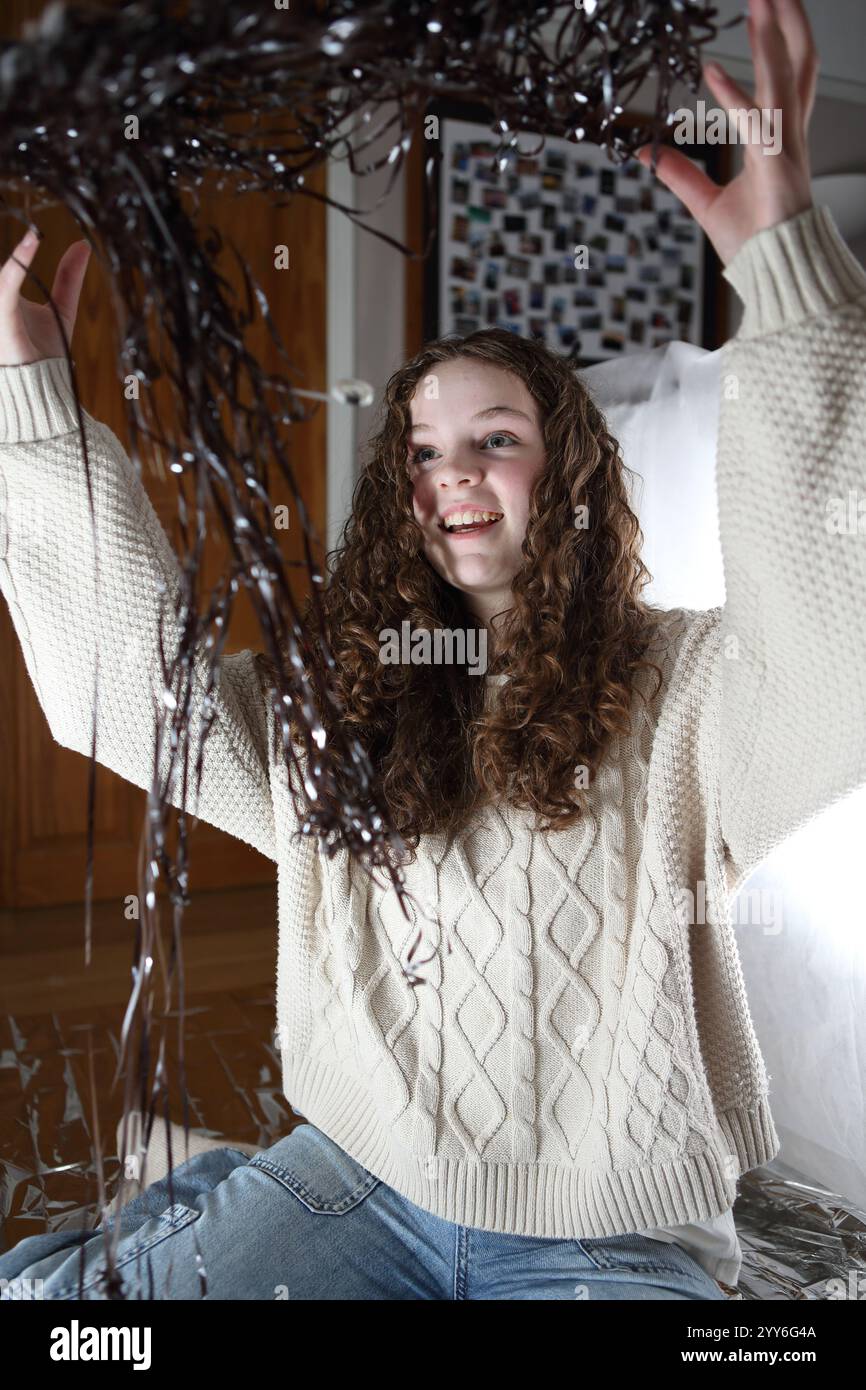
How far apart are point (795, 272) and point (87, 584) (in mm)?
648

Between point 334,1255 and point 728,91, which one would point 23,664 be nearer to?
point 334,1255

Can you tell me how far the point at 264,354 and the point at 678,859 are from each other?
246cm

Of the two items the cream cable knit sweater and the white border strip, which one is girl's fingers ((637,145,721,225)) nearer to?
the cream cable knit sweater

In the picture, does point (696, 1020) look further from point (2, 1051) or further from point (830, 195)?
point (830, 195)

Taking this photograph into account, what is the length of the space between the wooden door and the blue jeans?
1.88 metres

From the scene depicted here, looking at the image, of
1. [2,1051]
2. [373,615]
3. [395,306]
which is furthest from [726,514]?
[395,306]

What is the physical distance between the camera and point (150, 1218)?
1102 mm

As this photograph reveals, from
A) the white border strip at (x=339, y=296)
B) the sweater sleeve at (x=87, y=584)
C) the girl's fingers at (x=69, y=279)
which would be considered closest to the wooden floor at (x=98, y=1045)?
the sweater sleeve at (x=87, y=584)

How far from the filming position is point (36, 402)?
2.86ft

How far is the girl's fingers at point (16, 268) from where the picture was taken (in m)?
0.71

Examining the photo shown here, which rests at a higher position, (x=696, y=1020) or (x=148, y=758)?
(x=148, y=758)

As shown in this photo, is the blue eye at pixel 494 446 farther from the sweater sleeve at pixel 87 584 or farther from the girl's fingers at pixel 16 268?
the girl's fingers at pixel 16 268

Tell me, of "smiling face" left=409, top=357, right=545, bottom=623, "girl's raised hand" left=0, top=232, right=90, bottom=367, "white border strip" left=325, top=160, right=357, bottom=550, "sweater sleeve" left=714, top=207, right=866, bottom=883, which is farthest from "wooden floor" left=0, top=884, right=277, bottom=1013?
"sweater sleeve" left=714, top=207, right=866, bottom=883

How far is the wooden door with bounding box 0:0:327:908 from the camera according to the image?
281 centimetres
